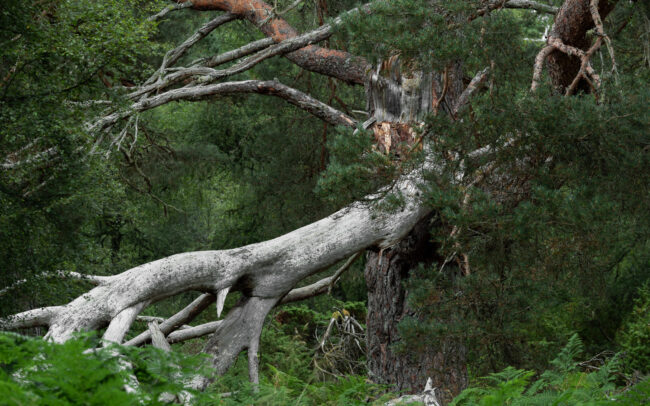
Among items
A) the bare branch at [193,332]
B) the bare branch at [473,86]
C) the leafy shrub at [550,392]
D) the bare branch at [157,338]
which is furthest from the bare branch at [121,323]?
the bare branch at [473,86]

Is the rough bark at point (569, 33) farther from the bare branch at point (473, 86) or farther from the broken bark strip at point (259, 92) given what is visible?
the broken bark strip at point (259, 92)

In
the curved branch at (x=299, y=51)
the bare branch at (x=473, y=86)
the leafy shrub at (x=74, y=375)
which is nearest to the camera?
the leafy shrub at (x=74, y=375)

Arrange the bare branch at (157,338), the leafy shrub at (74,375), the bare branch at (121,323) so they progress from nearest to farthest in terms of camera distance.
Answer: the leafy shrub at (74,375), the bare branch at (121,323), the bare branch at (157,338)

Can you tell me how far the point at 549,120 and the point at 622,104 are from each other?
2.17ft

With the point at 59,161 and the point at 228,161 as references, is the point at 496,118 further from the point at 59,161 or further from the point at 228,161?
the point at 228,161

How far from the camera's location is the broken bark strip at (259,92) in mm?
10562

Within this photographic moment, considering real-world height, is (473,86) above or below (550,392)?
above

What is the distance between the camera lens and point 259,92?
36.7 ft

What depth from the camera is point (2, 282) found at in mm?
7078

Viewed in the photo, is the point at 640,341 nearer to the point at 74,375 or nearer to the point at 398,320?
the point at 398,320

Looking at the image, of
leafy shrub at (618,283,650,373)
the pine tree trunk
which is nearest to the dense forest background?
the pine tree trunk

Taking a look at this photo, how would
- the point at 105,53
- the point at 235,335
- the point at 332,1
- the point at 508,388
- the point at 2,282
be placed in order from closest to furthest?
the point at 508,388
the point at 2,282
the point at 235,335
the point at 105,53
the point at 332,1

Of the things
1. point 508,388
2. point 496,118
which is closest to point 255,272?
point 496,118

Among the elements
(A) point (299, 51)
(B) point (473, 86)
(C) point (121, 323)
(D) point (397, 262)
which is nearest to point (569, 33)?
(B) point (473, 86)
